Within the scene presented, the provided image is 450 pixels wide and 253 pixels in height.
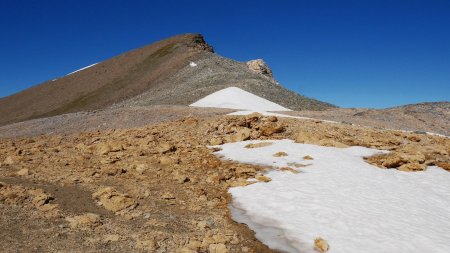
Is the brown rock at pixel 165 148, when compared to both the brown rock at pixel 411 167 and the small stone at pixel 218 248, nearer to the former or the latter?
the small stone at pixel 218 248

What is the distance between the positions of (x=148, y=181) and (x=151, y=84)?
5292cm

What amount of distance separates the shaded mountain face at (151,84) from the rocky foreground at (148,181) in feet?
74.3

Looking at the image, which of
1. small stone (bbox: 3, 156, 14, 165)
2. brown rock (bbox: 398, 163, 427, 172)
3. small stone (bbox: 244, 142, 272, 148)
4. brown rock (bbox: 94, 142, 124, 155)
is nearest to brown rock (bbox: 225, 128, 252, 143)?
small stone (bbox: 244, 142, 272, 148)

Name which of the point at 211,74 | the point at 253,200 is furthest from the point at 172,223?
the point at 211,74

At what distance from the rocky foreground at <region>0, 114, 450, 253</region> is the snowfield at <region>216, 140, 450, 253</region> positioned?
28.8 inches

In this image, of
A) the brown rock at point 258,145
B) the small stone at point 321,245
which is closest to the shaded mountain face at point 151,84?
the brown rock at point 258,145

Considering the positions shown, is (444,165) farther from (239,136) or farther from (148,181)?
(148,181)

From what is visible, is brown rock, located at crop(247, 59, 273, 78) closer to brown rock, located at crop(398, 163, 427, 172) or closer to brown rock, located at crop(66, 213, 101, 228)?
brown rock, located at crop(398, 163, 427, 172)

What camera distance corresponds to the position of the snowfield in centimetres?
1005

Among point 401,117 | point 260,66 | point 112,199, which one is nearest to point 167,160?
point 112,199

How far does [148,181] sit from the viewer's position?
1428 cm

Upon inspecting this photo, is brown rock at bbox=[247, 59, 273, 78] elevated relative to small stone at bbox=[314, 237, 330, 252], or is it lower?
elevated

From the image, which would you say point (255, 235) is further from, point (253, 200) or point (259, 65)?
point (259, 65)

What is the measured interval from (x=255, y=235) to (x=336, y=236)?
2270 mm
